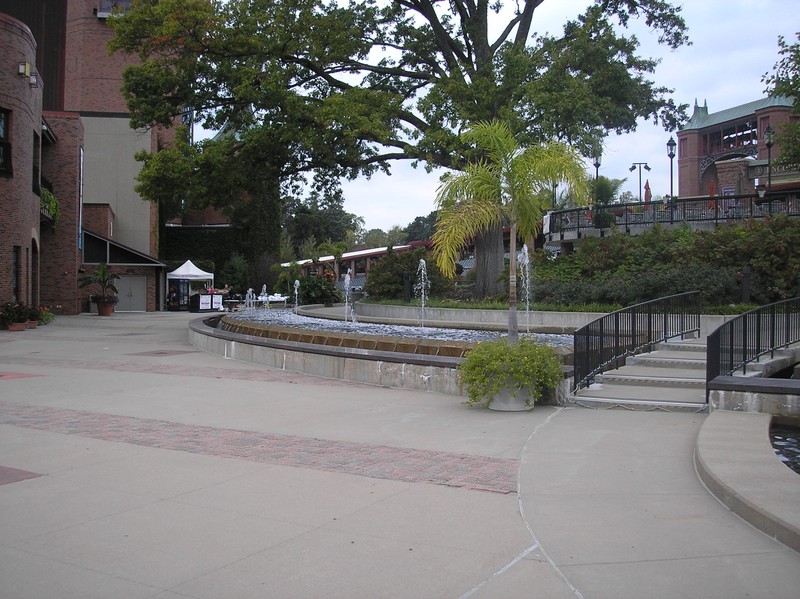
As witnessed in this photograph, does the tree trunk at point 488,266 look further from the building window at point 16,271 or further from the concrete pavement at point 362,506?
the building window at point 16,271

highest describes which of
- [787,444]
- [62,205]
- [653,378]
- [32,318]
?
[62,205]

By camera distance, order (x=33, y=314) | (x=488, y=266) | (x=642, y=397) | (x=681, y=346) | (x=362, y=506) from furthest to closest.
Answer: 1. (x=33, y=314)
2. (x=488, y=266)
3. (x=681, y=346)
4. (x=642, y=397)
5. (x=362, y=506)

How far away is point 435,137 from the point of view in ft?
74.2

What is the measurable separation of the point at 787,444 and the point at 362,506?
5.56m

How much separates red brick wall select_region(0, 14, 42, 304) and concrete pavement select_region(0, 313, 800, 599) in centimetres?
1797

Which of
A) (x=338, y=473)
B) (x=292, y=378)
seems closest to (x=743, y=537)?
(x=338, y=473)

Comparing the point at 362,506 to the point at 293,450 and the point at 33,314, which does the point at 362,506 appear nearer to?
the point at 293,450

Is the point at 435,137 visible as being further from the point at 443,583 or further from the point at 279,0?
the point at 443,583

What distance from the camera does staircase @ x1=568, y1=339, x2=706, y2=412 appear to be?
9984mm

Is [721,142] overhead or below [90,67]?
overhead

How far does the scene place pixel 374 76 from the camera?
90.1ft

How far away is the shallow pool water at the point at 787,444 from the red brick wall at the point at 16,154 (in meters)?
25.6

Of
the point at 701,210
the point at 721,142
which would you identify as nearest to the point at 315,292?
the point at 701,210

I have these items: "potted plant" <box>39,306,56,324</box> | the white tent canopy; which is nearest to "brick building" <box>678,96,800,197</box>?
the white tent canopy
